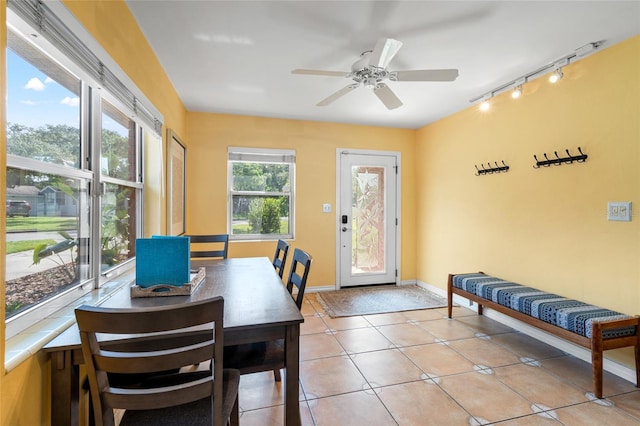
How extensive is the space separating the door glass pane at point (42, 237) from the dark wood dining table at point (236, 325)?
0.22 meters

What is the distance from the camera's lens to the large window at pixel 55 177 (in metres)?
1.10

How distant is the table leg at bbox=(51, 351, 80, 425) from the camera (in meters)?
1.03

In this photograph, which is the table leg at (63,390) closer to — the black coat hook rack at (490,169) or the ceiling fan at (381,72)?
the ceiling fan at (381,72)

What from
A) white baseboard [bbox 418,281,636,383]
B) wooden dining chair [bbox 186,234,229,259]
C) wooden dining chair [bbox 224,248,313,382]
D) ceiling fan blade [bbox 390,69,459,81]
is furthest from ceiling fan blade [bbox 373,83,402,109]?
white baseboard [bbox 418,281,636,383]

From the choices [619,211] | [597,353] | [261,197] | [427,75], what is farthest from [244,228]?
[619,211]

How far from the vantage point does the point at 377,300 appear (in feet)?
12.5

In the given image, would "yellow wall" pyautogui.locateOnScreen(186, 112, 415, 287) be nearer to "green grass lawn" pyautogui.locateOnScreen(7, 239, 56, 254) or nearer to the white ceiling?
the white ceiling

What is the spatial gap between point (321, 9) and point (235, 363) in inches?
81.3

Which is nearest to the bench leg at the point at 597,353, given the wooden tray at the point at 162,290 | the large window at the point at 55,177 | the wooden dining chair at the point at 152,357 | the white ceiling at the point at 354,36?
the white ceiling at the point at 354,36

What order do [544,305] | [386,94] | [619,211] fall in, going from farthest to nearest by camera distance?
[386,94], [544,305], [619,211]

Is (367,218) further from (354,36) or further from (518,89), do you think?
(354,36)

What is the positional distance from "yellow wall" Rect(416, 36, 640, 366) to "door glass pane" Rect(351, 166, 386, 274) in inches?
36.7

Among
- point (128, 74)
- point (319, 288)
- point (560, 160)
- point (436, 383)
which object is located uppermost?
point (128, 74)

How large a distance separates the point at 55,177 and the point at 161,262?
0.59 meters
